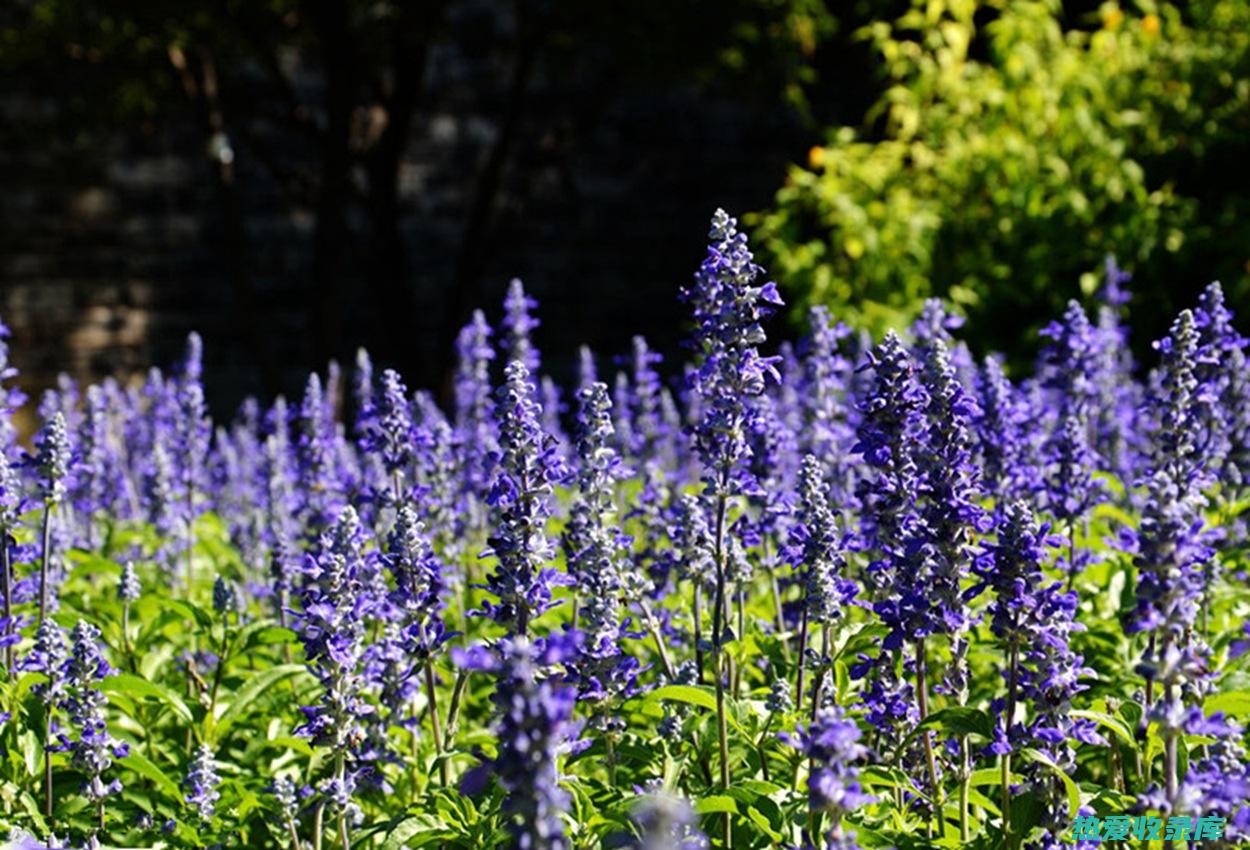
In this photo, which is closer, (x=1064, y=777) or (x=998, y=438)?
(x=1064, y=777)

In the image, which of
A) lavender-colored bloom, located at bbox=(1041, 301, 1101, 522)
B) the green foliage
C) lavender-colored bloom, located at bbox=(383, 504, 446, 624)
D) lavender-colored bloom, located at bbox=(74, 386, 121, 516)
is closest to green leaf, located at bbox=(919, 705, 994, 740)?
lavender-colored bloom, located at bbox=(383, 504, 446, 624)

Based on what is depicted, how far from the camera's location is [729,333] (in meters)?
3.02

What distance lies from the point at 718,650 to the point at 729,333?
0.64 m

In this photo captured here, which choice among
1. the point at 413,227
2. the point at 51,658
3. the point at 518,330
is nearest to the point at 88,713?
the point at 51,658

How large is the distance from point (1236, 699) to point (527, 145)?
14556 millimetres

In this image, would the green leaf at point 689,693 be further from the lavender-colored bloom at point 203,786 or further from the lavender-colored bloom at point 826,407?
the lavender-colored bloom at point 826,407

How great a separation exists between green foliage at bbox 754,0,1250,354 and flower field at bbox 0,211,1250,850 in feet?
17.4

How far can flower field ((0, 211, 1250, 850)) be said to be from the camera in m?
2.79

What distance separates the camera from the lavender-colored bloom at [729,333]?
2975mm

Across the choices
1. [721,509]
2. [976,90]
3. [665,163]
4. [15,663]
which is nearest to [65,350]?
[665,163]

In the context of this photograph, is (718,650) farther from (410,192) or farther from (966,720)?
(410,192)

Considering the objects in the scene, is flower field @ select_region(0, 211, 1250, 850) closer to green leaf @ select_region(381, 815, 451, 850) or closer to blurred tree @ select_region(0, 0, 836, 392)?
green leaf @ select_region(381, 815, 451, 850)

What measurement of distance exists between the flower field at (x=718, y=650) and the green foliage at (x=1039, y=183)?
208 inches

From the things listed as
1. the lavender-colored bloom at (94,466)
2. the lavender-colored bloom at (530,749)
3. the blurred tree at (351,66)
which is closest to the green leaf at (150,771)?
the lavender-colored bloom at (530,749)
